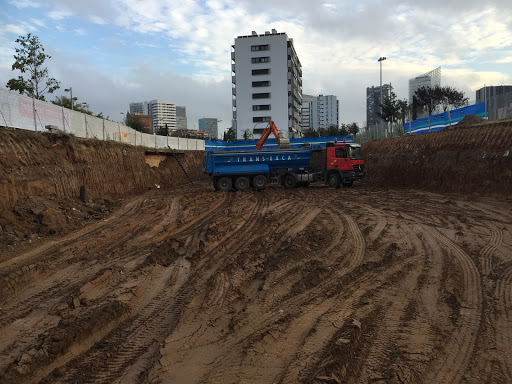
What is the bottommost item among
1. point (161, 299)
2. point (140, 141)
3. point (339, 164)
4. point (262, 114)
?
point (161, 299)

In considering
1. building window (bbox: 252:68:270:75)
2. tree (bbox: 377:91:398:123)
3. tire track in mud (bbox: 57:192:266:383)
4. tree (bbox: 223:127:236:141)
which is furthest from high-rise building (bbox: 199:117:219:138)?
tire track in mud (bbox: 57:192:266:383)

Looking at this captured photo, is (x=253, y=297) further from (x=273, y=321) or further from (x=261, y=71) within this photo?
(x=261, y=71)

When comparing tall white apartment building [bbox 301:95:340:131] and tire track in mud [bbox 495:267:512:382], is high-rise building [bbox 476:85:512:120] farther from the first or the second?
tall white apartment building [bbox 301:95:340:131]

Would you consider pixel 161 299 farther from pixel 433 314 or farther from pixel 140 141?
pixel 140 141

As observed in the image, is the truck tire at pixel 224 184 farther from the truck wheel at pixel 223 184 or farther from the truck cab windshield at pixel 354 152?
the truck cab windshield at pixel 354 152

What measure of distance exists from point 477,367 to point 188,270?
527 cm

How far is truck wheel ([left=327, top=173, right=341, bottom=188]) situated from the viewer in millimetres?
22406

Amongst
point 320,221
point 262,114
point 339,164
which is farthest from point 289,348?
point 262,114

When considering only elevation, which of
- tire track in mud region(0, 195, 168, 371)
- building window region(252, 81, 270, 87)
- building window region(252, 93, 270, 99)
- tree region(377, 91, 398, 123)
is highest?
building window region(252, 81, 270, 87)

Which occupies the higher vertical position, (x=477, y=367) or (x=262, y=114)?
(x=262, y=114)

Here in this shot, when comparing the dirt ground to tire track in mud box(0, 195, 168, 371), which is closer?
the dirt ground

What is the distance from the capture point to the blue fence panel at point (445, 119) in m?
23.1

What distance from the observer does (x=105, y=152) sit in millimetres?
21312

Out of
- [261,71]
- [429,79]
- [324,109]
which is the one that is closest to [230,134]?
[261,71]
